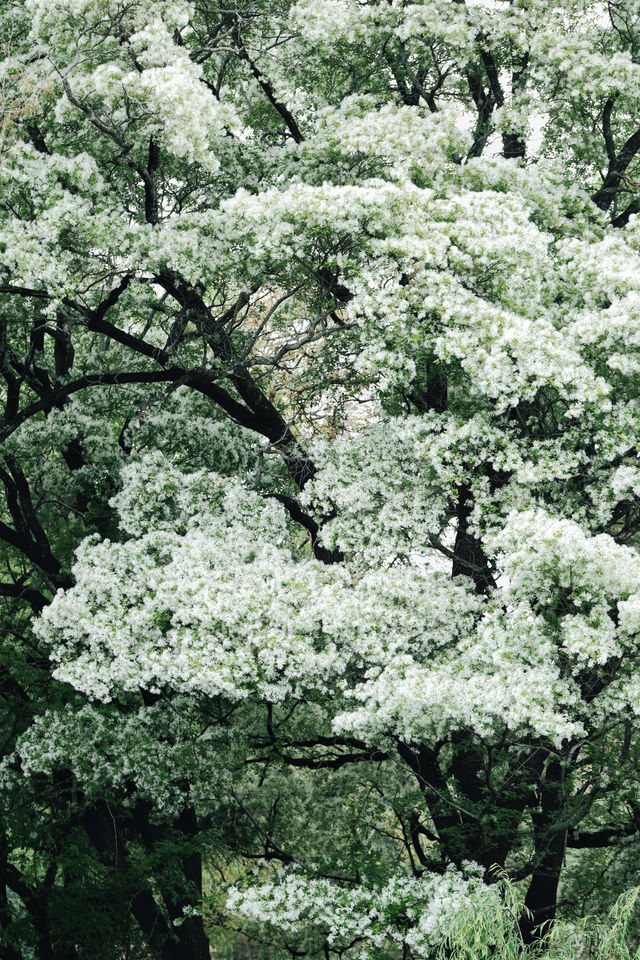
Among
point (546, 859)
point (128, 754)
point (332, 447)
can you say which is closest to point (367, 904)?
point (546, 859)

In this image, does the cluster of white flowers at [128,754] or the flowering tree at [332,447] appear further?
the cluster of white flowers at [128,754]

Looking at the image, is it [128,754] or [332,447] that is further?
[128,754]

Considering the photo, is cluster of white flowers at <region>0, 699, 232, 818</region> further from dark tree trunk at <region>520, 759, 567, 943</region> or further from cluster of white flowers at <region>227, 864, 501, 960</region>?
dark tree trunk at <region>520, 759, 567, 943</region>

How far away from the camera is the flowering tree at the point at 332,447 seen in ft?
34.3

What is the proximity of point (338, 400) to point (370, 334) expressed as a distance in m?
2.83

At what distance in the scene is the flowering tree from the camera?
10469 mm

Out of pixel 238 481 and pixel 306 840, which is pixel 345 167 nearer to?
pixel 238 481

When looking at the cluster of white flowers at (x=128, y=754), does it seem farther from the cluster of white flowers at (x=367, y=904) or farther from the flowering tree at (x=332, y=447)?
Answer: the cluster of white flowers at (x=367, y=904)

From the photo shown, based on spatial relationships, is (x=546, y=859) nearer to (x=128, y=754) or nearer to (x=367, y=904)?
(x=367, y=904)

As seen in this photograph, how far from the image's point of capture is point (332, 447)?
1280 centimetres

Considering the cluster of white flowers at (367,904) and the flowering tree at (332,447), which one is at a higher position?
the flowering tree at (332,447)

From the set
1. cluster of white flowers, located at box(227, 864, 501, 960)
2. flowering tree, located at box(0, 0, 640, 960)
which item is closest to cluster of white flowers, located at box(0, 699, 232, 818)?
flowering tree, located at box(0, 0, 640, 960)

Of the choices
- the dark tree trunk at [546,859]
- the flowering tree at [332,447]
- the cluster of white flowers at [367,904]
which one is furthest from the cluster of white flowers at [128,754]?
the dark tree trunk at [546,859]

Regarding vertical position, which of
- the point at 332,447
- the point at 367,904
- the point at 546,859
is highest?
the point at 332,447
